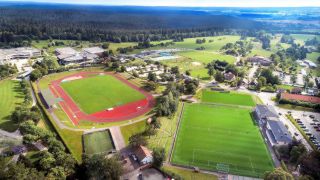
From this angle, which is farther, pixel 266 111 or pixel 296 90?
pixel 296 90

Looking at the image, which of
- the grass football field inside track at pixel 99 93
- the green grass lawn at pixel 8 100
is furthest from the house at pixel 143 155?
the green grass lawn at pixel 8 100

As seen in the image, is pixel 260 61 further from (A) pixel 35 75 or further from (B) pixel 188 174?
(A) pixel 35 75

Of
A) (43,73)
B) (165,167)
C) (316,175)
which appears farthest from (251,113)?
(43,73)

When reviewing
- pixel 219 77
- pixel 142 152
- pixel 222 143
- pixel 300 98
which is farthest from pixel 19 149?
pixel 300 98

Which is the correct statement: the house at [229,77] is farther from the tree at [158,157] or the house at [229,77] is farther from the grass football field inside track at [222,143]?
the tree at [158,157]

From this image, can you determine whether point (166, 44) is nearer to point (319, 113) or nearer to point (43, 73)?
point (43, 73)

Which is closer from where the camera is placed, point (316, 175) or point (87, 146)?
point (316, 175)
